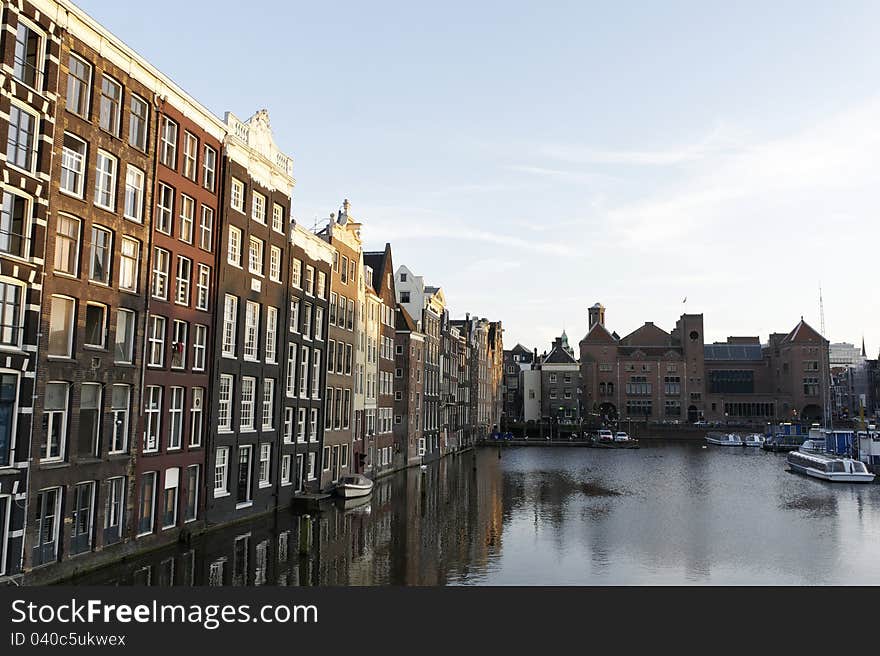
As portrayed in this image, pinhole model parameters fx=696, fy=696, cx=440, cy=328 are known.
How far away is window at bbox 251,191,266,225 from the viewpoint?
41.1 meters

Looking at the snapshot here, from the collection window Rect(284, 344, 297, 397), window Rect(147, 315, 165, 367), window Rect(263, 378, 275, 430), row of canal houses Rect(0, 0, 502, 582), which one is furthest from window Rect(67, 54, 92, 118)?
window Rect(284, 344, 297, 397)

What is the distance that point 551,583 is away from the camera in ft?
93.8

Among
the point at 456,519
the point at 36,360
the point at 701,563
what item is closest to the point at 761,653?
the point at 701,563

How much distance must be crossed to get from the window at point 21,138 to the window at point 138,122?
18.8ft

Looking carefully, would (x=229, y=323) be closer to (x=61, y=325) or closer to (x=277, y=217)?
(x=277, y=217)

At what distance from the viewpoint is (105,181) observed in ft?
93.9

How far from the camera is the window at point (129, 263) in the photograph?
97.5ft

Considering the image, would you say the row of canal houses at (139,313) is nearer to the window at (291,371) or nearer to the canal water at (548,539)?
the window at (291,371)

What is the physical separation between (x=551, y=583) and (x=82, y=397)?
66.3ft

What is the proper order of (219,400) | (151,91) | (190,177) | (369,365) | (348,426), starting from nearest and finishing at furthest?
(151,91) < (190,177) < (219,400) < (348,426) < (369,365)

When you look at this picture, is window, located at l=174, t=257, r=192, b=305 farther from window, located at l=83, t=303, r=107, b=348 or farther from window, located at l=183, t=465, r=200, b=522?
window, located at l=183, t=465, r=200, b=522

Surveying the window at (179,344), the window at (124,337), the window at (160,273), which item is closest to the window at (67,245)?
the window at (124,337)

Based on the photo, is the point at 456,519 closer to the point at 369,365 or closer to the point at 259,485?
the point at 259,485

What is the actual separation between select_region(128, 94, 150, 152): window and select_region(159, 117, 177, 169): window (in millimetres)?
1144
